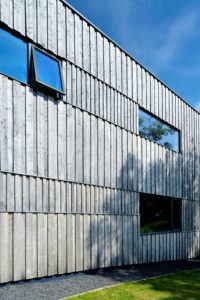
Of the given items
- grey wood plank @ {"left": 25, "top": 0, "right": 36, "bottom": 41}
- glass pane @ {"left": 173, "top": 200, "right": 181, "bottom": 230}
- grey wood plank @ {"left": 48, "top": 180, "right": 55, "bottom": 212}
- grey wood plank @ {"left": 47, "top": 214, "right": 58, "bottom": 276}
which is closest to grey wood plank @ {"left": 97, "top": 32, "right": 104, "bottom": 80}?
grey wood plank @ {"left": 25, "top": 0, "right": 36, "bottom": 41}

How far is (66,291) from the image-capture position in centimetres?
750

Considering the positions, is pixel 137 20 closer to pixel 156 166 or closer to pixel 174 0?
pixel 174 0

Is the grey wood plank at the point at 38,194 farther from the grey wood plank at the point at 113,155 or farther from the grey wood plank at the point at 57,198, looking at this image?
the grey wood plank at the point at 113,155

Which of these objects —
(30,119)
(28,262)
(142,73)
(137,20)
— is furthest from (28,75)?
(137,20)

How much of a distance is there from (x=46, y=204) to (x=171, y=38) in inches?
557

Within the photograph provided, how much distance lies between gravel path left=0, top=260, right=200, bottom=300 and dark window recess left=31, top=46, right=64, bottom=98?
3.97 m

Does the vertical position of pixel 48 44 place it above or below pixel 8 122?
above

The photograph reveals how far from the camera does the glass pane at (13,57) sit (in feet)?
23.1

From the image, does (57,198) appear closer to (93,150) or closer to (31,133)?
(31,133)

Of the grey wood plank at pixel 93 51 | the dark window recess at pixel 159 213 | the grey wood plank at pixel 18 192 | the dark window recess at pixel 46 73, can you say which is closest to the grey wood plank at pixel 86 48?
the grey wood plank at pixel 93 51

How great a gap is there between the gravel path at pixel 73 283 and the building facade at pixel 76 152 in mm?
254

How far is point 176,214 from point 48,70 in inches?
337

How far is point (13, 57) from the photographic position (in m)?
7.27

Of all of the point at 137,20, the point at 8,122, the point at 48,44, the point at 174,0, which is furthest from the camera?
the point at 137,20
